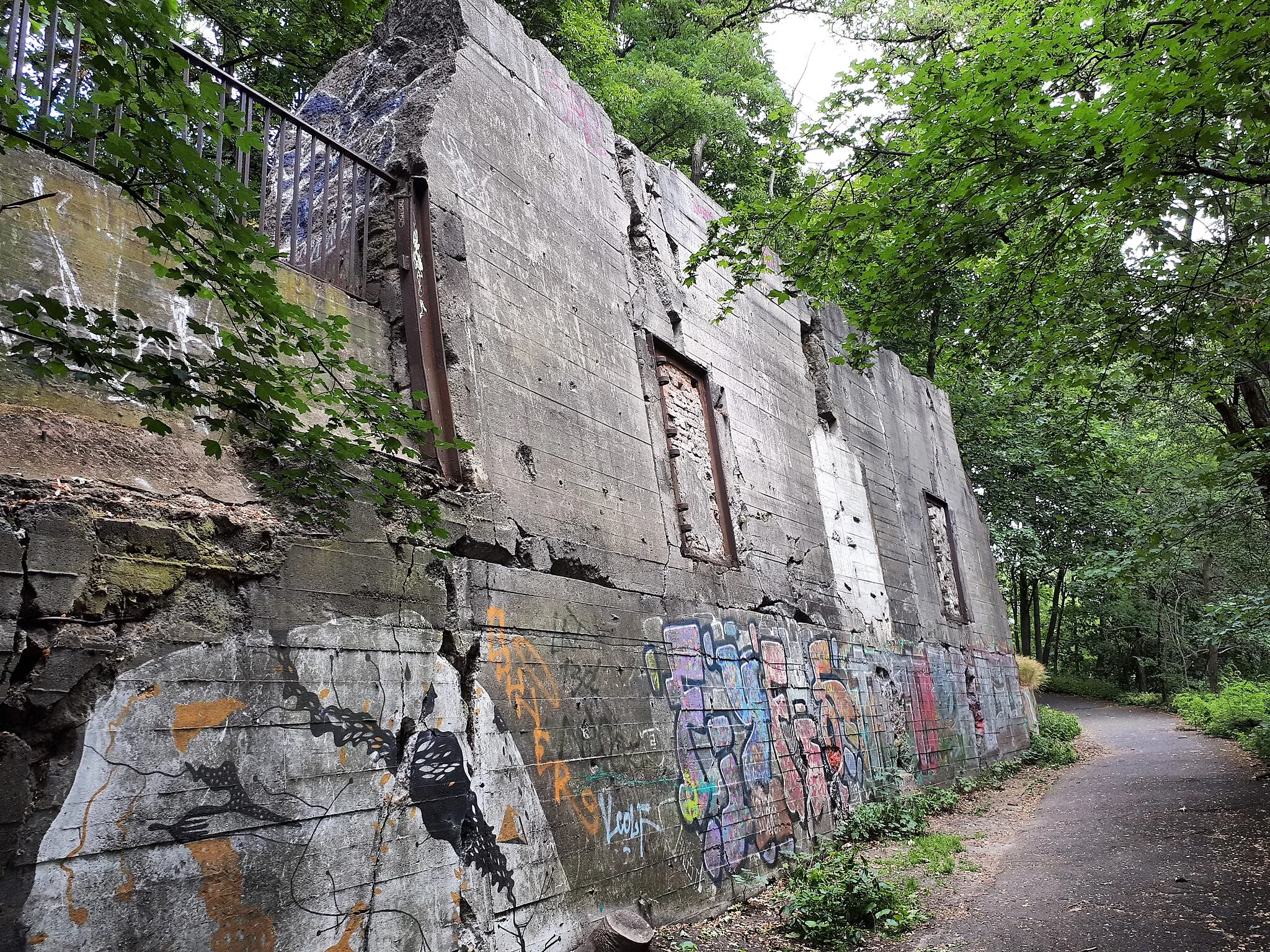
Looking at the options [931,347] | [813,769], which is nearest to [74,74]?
[813,769]

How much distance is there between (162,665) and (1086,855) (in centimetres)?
777

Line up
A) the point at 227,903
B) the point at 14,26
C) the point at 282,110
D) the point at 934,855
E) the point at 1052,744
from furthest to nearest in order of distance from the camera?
the point at 1052,744 → the point at 934,855 → the point at 282,110 → the point at 14,26 → the point at 227,903

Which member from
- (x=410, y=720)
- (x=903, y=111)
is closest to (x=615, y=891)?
(x=410, y=720)

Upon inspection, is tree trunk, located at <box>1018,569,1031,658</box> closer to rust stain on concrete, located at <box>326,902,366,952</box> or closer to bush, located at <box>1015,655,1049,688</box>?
bush, located at <box>1015,655,1049,688</box>

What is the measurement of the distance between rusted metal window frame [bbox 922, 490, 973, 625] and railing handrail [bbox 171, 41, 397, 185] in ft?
34.1

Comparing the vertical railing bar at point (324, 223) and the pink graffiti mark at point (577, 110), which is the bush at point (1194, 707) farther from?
the vertical railing bar at point (324, 223)

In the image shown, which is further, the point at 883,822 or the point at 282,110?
the point at 883,822

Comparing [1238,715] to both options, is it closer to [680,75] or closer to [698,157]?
[698,157]

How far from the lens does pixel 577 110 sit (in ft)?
25.1

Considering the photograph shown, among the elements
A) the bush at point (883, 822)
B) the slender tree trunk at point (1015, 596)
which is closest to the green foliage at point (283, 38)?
the bush at point (883, 822)

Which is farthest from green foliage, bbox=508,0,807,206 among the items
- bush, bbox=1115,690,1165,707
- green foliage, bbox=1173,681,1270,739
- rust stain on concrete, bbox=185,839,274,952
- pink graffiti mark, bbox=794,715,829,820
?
bush, bbox=1115,690,1165,707

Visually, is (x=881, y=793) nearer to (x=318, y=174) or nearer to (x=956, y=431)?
(x=318, y=174)

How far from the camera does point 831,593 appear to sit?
9703mm

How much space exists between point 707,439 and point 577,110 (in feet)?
10.4
